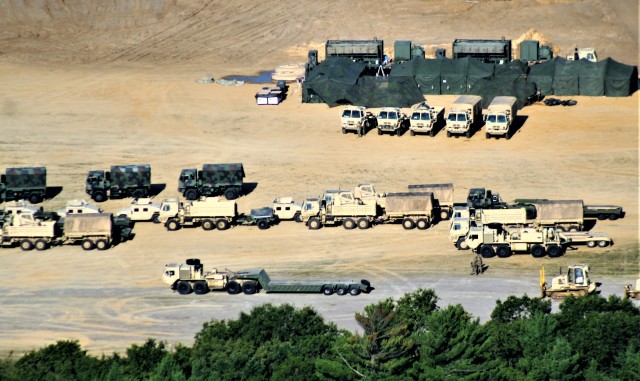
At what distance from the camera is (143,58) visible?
11869 centimetres

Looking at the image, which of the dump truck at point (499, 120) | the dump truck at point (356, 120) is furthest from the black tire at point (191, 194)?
the dump truck at point (499, 120)

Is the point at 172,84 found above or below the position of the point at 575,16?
below

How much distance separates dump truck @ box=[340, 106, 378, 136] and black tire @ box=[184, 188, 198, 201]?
1546cm

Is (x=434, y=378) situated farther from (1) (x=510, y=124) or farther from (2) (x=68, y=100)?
(2) (x=68, y=100)

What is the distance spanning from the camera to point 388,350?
172 feet

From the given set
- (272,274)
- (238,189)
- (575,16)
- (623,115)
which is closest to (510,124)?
(623,115)

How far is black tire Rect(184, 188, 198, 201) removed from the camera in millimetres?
82375

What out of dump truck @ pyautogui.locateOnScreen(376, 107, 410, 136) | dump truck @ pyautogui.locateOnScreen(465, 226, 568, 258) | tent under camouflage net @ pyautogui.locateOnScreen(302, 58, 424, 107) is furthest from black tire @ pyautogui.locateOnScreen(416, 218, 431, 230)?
tent under camouflage net @ pyautogui.locateOnScreen(302, 58, 424, 107)

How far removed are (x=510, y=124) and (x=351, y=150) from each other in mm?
10819

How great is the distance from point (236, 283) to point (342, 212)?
10.9 metres

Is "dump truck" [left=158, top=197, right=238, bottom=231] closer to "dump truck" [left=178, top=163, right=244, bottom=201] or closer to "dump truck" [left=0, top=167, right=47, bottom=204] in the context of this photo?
"dump truck" [left=178, top=163, right=244, bottom=201]

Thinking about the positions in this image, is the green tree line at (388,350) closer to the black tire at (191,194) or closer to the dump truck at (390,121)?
the black tire at (191,194)

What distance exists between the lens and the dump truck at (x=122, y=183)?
82.6 m

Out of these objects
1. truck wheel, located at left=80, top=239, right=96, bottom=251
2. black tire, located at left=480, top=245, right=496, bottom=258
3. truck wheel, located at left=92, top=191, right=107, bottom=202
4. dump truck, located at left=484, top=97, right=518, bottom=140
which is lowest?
black tire, located at left=480, top=245, right=496, bottom=258
